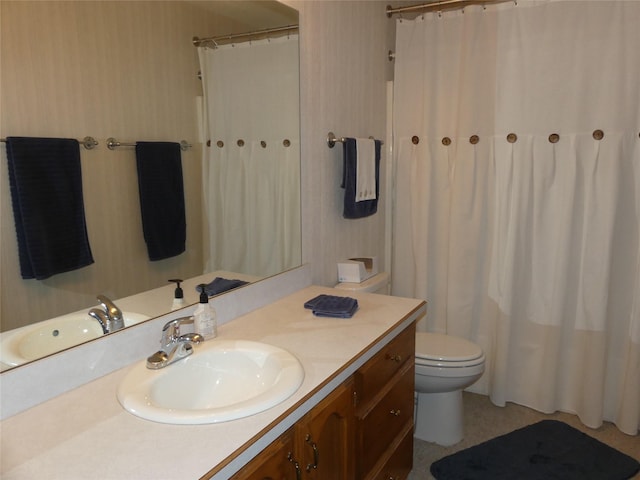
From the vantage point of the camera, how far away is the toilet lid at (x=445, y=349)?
7.51ft

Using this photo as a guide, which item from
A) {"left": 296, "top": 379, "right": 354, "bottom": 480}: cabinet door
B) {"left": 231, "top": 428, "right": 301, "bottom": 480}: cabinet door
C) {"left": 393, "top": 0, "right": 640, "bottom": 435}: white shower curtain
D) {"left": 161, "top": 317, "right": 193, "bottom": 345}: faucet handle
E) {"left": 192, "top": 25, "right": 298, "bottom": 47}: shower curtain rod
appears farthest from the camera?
{"left": 393, "top": 0, "right": 640, "bottom": 435}: white shower curtain

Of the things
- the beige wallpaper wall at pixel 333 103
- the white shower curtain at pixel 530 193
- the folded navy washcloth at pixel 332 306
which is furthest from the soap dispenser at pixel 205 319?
the white shower curtain at pixel 530 193

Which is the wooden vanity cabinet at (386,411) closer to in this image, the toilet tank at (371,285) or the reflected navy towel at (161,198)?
the toilet tank at (371,285)

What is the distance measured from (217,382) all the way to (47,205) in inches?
25.4

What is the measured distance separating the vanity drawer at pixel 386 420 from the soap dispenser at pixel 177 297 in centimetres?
67

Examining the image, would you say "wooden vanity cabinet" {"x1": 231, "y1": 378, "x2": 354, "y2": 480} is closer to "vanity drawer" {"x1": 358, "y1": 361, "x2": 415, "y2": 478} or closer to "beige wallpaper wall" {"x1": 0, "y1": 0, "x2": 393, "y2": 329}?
"vanity drawer" {"x1": 358, "y1": 361, "x2": 415, "y2": 478}

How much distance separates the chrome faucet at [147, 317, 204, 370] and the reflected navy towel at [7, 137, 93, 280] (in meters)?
0.28

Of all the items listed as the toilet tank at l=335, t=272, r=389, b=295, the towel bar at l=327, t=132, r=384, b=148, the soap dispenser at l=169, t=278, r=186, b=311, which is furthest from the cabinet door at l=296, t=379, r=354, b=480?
the towel bar at l=327, t=132, r=384, b=148

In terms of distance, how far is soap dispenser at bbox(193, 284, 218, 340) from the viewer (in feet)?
4.81

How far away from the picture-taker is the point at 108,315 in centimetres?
129

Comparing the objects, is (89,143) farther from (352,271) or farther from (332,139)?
(352,271)

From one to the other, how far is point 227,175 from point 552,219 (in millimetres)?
1743

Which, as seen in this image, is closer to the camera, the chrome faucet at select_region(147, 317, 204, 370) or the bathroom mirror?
the bathroom mirror

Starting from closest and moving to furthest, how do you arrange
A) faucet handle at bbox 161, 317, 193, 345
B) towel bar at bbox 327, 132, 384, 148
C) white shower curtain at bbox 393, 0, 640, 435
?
faucet handle at bbox 161, 317, 193, 345 → towel bar at bbox 327, 132, 384, 148 → white shower curtain at bbox 393, 0, 640, 435
